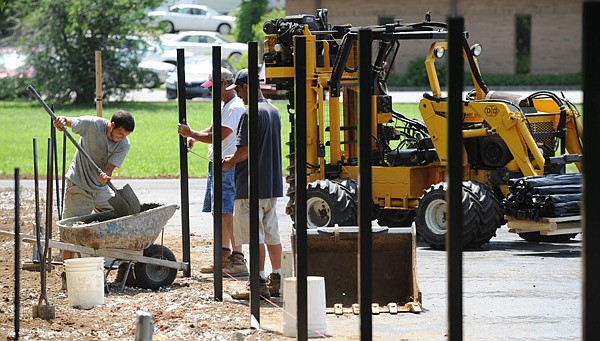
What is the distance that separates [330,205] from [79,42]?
24065mm

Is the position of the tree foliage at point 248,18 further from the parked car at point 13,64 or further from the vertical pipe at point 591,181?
the vertical pipe at point 591,181

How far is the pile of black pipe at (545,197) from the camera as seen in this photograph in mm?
12414

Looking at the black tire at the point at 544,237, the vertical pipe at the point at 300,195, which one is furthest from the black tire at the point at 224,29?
the vertical pipe at the point at 300,195

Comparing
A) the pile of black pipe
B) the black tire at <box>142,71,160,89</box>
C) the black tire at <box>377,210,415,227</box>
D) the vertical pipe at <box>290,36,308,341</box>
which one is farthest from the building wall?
the vertical pipe at <box>290,36,308,341</box>

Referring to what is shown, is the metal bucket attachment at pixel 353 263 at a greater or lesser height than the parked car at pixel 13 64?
lesser

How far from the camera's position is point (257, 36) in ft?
150

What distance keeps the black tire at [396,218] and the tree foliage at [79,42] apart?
22575 mm

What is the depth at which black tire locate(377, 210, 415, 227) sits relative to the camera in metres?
14.6

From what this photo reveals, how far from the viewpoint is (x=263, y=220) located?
1006 centimetres

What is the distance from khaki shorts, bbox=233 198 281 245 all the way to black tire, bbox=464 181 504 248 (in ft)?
10.8

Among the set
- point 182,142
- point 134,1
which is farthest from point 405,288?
point 134,1

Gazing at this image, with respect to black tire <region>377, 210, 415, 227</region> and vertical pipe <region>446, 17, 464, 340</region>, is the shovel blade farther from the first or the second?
vertical pipe <region>446, 17, 464, 340</region>

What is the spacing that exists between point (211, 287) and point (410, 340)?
104 inches

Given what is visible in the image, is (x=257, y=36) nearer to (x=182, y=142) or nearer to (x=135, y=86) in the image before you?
(x=135, y=86)
